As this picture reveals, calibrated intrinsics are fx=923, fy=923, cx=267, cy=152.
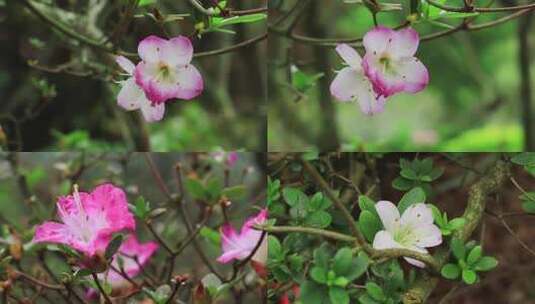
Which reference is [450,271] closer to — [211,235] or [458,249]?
[458,249]

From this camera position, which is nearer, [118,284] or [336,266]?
[336,266]

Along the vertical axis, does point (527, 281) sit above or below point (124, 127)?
below

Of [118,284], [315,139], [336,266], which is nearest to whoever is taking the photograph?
[336,266]

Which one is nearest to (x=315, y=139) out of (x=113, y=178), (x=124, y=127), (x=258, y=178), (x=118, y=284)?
(x=124, y=127)

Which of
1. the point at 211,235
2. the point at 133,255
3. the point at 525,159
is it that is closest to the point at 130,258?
the point at 133,255

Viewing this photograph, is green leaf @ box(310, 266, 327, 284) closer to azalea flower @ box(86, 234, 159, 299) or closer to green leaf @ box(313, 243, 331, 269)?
green leaf @ box(313, 243, 331, 269)

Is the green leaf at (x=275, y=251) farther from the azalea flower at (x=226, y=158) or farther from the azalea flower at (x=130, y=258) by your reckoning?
the azalea flower at (x=226, y=158)

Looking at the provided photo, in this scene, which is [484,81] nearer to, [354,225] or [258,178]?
[258,178]
